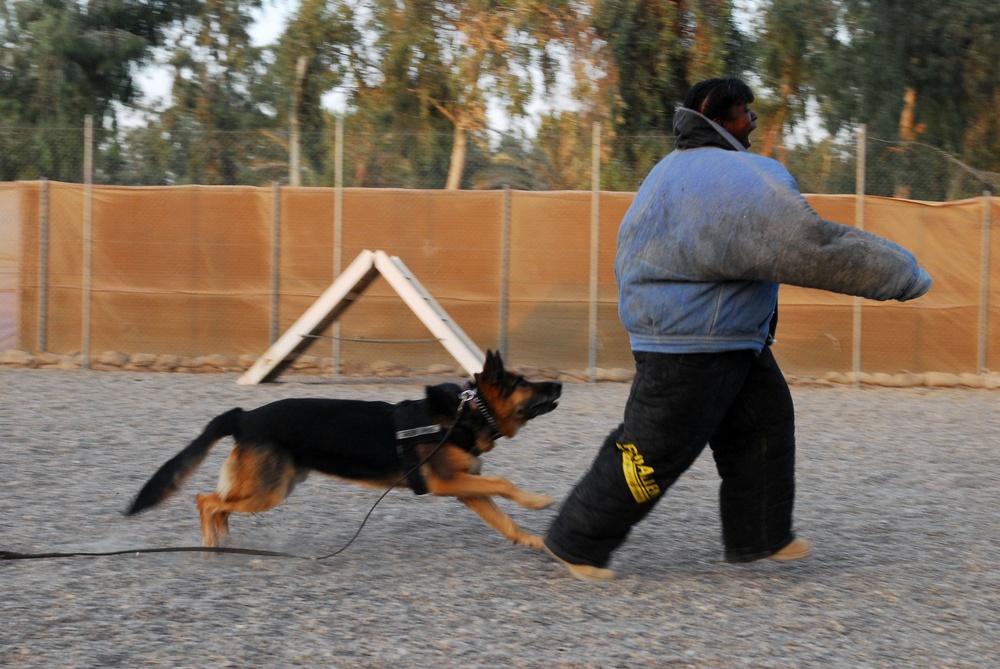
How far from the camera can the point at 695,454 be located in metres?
3.84

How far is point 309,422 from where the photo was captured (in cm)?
433

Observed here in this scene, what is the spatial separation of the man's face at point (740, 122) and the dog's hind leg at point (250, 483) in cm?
216

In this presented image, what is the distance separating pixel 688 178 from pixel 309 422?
1.80m

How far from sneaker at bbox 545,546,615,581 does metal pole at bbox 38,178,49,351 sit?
9.67 meters

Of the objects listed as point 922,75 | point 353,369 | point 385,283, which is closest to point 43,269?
point 353,369

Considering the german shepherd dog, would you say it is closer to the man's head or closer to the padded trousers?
the padded trousers

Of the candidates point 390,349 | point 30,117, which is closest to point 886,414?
point 390,349

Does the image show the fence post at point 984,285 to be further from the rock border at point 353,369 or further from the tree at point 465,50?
the tree at point 465,50

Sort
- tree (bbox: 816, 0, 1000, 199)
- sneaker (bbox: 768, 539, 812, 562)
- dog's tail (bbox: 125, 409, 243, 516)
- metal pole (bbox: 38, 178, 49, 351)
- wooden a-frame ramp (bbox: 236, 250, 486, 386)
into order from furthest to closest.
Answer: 1. tree (bbox: 816, 0, 1000, 199)
2. metal pole (bbox: 38, 178, 49, 351)
3. wooden a-frame ramp (bbox: 236, 250, 486, 386)
4. dog's tail (bbox: 125, 409, 243, 516)
5. sneaker (bbox: 768, 539, 812, 562)

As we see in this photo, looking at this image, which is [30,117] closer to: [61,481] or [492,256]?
[492,256]

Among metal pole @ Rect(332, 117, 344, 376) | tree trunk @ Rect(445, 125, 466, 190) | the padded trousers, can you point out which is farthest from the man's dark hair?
tree trunk @ Rect(445, 125, 466, 190)

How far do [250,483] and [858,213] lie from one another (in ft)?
28.8

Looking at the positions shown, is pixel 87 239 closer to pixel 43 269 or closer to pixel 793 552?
pixel 43 269

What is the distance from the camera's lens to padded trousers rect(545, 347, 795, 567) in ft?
12.3
